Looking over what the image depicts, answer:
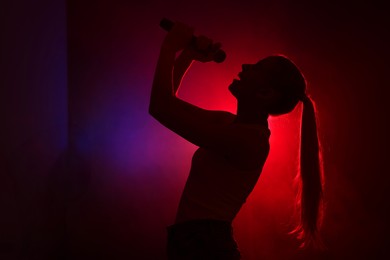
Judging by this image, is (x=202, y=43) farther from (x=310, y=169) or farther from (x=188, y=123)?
(x=310, y=169)

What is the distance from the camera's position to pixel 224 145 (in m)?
0.82

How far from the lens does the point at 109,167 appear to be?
149 cm

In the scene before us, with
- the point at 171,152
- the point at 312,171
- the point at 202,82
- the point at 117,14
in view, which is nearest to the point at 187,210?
the point at 312,171

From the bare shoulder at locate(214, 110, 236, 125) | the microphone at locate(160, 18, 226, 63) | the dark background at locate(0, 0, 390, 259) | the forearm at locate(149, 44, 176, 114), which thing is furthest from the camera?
the dark background at locate(0, 0, 390, 259)

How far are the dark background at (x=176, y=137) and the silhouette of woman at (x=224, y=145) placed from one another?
1.41 feet

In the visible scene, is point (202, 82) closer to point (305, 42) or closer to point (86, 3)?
point (305, 42)

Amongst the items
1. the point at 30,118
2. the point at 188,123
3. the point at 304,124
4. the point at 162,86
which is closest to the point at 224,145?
the point at 188,123

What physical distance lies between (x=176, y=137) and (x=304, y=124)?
2.18 feet

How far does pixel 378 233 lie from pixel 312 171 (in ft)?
1.74

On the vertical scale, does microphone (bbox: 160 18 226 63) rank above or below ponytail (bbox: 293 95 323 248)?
above

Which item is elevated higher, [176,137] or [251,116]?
[251,116]

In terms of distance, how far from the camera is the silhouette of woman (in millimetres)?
817

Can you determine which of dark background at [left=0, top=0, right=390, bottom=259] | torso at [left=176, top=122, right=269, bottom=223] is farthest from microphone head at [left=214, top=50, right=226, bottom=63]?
dark background at [left=0, top=0, right=390, bottom=259]

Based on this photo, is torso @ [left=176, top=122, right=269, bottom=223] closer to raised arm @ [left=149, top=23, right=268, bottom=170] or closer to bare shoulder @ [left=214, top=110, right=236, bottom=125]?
raised arm @ [left=149, top=23, right=268, bottom=170]
